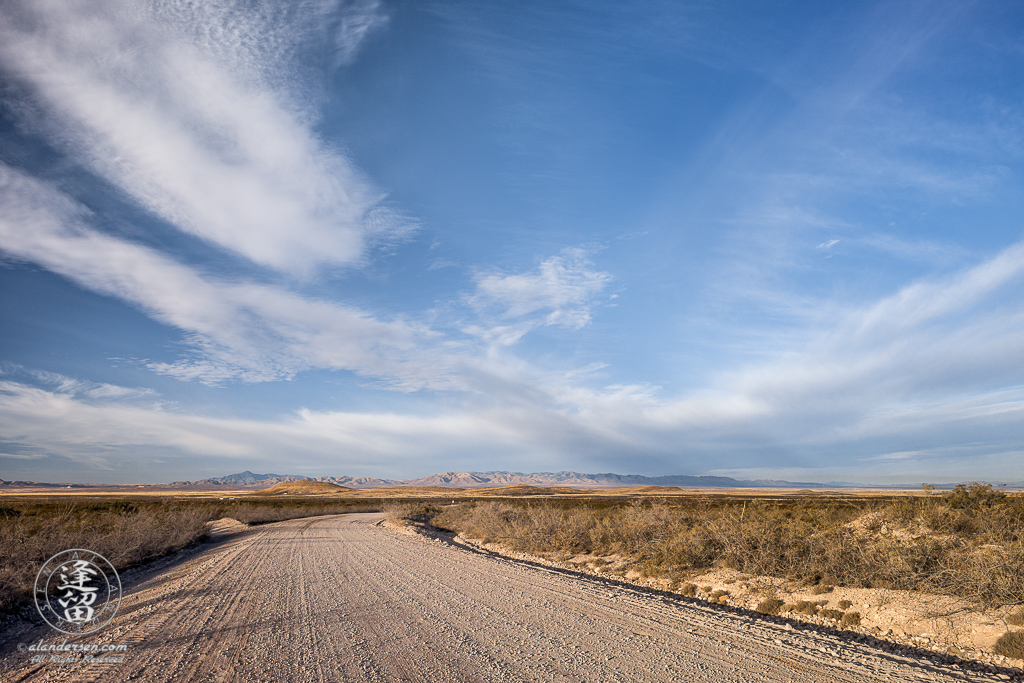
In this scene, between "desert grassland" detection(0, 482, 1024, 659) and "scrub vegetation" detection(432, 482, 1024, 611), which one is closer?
"scrub vegetation" detection(432, 482, 1024, 611)

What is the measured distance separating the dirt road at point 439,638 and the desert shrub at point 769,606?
156 cm

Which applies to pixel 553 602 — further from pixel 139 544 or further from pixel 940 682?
pixel 139 544

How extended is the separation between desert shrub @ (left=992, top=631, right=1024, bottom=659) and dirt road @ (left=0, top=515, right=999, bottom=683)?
1352mm

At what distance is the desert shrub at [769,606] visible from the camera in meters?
11.0

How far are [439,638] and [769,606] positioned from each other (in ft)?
25.7

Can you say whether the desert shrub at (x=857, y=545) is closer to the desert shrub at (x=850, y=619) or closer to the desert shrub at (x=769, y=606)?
the desert shrub at (x=769, y=606)

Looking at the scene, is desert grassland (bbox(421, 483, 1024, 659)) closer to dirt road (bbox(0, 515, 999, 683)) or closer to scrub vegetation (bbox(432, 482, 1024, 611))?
scrub vegetation (bbox(432, 482, 1024, 611))

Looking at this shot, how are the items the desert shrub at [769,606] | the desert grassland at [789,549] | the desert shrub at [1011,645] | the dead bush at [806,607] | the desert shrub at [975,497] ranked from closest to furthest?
the desert shrub at [1011,645] < the desert grassland at [789,549] < the dead bush at [806,607] < the desert shrub at [769,606] < the desert shrub at [975,497]

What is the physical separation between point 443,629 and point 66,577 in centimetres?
1326

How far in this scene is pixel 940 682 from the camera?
6.40 metres

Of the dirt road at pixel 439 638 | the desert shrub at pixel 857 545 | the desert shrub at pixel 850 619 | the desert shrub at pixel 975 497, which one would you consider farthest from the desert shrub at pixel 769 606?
the desert shrub at pixel 975 497

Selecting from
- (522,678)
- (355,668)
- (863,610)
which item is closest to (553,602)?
(522,678)

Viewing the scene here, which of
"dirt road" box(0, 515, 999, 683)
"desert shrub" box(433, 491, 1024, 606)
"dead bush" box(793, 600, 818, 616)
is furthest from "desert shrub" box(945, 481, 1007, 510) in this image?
"dirt road" box(0, 515, 999, 683)

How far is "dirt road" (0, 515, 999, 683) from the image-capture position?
252 inches
